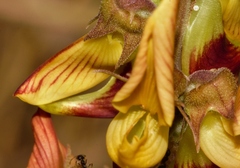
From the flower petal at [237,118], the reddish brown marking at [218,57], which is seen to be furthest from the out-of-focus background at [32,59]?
the flower petal at [237,118]

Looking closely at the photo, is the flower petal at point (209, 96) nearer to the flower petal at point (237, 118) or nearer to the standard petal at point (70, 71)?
the flower petal at point (237, 118)

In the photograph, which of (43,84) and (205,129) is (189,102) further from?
(43,84)

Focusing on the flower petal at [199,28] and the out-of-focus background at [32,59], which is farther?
the out-of-focus background at [32,59]

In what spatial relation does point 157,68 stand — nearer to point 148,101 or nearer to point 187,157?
point 148,101

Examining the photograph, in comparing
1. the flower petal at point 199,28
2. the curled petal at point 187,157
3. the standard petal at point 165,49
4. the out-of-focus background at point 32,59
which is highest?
the standard petal at point 165,49

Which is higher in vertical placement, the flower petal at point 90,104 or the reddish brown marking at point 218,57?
the reddish brown marking at point 218,57

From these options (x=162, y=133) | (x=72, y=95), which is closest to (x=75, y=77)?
(x=72, y=95)

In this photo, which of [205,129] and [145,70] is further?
[205,129]
